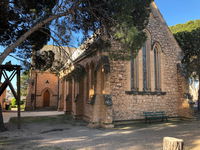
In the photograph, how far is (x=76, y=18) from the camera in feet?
30.0

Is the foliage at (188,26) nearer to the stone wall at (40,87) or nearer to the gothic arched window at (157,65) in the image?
the gothic arched window at (157,65)

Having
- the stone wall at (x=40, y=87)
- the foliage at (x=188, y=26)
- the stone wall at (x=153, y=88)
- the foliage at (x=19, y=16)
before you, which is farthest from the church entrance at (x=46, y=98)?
the foliage at (x=188, y=26)

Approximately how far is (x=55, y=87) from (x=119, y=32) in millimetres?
23276

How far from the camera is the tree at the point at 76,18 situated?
7879mm

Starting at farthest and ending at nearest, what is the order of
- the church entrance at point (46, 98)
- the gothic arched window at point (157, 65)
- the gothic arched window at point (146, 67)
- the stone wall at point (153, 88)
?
the church entrance at point (46, 98) < the gothic arched window at point (157, 65) < the gothic arched window at point (146, 67) < the stone wall at point (153, 88)

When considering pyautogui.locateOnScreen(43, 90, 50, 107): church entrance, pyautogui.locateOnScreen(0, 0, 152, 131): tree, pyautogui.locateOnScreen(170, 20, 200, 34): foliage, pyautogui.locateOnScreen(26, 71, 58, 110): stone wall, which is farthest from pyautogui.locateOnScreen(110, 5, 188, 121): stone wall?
pyautogui.locateOnScreen(43, 90, 50, 107): church entrance

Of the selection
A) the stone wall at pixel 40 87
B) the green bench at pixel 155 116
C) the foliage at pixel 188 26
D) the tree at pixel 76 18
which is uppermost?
the foliage at pixel 188 26

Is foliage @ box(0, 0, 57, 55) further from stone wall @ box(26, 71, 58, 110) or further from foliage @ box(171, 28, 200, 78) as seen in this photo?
stone wall @ box(26, 71, 58, 110)

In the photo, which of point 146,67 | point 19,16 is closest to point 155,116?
point 146,67

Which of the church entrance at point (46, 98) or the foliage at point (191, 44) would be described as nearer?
the foliage at point (191, 44)

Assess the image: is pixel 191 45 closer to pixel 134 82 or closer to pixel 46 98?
pixel 134 82

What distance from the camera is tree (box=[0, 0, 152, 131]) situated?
788cm

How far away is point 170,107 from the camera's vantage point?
13578 millimetres

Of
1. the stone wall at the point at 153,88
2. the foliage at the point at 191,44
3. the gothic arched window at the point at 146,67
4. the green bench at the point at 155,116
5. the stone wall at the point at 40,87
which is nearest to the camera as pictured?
the stone wall at the point at 153,88
